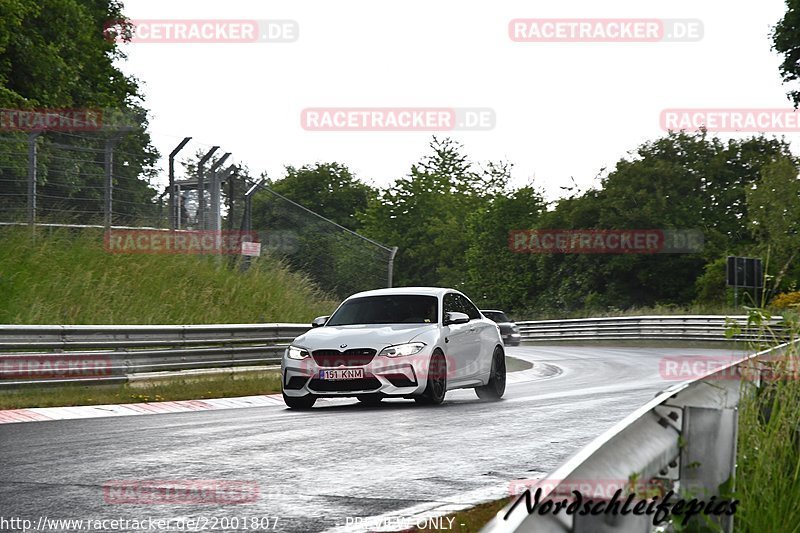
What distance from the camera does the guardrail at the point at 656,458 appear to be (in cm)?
256

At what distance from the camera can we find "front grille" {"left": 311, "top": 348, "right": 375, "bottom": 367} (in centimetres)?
1301

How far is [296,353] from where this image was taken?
13.2 metres

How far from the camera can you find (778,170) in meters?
53.8

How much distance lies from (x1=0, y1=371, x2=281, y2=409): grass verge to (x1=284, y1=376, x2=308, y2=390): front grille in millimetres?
2033

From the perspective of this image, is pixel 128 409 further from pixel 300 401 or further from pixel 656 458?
pixel 656 458

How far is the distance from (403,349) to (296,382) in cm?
134

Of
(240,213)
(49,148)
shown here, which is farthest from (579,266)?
(49,148)

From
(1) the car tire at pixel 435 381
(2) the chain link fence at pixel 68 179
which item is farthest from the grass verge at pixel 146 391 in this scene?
(2) the chain link fence at pixel 68 179

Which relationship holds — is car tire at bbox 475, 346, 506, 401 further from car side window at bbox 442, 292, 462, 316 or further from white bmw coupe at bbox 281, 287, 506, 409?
car side window at bbox 442, 292, 462, 316

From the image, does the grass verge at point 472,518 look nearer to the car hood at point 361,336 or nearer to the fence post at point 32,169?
the car hood at point 361,336

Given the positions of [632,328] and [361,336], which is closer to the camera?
[361,336]

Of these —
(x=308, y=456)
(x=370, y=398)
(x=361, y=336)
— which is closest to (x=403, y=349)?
(x=361, y=336)

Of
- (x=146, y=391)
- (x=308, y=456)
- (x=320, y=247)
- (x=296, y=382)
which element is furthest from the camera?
(x=320, y=247)

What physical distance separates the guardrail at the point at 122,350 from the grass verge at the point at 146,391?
0.44 ft
